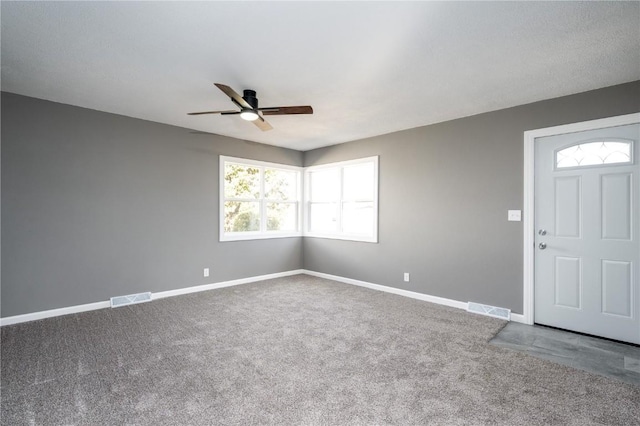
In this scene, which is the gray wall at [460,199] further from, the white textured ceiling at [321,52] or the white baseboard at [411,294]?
the white textured ceiling at [321,52]

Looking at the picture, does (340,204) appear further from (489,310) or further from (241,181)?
(489,310)

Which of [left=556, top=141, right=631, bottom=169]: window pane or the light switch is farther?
the light switch

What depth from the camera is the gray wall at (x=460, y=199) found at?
12.1 feet

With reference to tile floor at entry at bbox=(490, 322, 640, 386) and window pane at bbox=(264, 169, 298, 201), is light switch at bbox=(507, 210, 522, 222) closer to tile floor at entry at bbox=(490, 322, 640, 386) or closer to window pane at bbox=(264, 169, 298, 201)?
tile floor at entry at bbox=(490, 322, 640, 386)

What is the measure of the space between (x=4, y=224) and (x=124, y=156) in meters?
1.47

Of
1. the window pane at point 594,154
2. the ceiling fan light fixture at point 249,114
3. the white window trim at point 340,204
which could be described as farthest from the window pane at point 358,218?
the ceiling fan light fixture at point 249,114

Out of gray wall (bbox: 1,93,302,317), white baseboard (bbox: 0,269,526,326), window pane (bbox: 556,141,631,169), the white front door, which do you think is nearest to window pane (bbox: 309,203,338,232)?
white baseboard (bbox: 0,269,526,326)

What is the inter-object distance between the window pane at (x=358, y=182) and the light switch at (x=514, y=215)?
2.11 metres

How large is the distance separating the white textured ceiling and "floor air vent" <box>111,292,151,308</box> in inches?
98.6

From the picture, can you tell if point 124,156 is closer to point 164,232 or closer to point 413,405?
point 164,232

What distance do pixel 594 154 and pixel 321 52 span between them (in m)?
3.08

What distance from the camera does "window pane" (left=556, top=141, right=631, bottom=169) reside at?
3.14 metres

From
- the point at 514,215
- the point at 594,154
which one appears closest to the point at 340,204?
the point at 514,215

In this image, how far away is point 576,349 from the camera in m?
2.97
